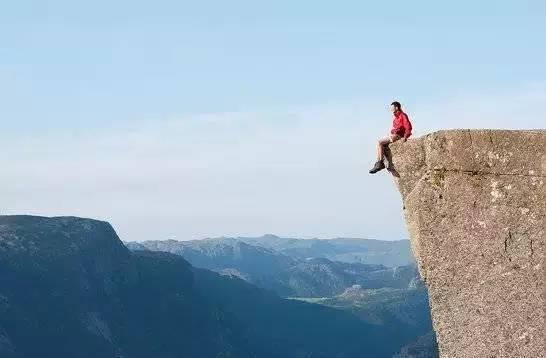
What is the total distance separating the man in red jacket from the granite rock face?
1.08 metres

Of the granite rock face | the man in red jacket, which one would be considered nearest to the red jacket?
the man in red jacket

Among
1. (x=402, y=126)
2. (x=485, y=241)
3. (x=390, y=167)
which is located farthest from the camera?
(x=402, y=126)

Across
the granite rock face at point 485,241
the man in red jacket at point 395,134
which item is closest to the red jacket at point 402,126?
the man in red jacket at point 395,134

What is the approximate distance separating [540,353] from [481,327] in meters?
0.80

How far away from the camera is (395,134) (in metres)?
11.8

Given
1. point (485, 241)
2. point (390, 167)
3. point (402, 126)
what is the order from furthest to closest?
1. point (402, 126)
2. point (390, 167)
3. point (485, 241)

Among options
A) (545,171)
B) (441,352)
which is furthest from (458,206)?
(441,352)

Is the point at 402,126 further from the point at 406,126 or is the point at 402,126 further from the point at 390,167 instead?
the point at 390,167

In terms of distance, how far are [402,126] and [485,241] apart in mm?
→ 2567

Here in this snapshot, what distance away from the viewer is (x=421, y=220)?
10.5 m

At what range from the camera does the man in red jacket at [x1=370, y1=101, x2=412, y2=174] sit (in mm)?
11508

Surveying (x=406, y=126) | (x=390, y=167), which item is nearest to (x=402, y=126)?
(x=406, y=126)

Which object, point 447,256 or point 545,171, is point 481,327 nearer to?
point 447,256

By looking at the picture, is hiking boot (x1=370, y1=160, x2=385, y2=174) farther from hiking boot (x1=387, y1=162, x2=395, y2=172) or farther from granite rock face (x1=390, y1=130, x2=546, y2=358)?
granite rock face (x1=390, y1=130, x2=546, y2=358)
